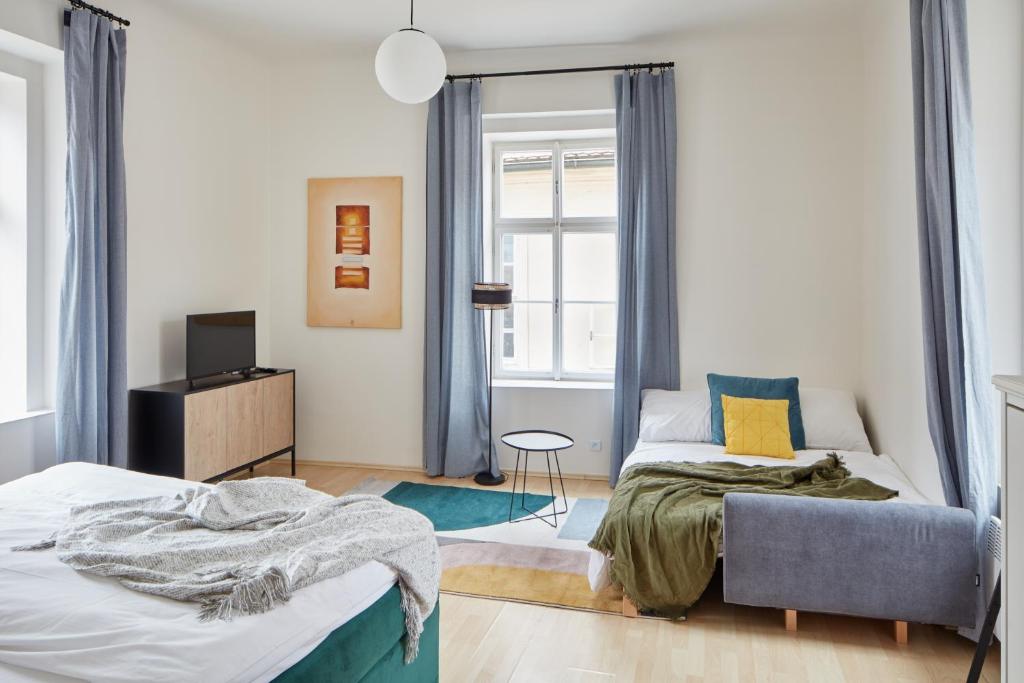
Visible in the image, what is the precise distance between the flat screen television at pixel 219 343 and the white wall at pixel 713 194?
71 centimetres

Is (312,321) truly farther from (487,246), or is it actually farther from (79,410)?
(79,410)

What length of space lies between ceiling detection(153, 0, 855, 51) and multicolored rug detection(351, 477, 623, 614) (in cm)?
290

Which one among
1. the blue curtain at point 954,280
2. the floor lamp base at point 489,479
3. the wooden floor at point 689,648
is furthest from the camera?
the floor lamp base at point 489,479

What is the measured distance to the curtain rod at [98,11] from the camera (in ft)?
11.2

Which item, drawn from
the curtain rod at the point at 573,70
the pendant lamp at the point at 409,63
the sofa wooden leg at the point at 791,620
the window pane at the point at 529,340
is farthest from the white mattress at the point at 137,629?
the curtain rod at the point at 573,70

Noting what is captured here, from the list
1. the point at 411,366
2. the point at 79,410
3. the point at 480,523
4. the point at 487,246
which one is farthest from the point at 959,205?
the point at 79,410

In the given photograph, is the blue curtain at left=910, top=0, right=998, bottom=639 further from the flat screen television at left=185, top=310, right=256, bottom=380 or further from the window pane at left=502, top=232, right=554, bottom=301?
the flat screen television at left=185, top=310, right=256, bottom=380

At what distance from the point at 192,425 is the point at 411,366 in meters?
Result: 1.58

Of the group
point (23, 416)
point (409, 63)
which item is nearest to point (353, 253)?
point (23, 416)

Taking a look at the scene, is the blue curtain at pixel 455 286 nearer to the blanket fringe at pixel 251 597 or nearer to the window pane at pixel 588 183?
the window pane at pixel 588 183

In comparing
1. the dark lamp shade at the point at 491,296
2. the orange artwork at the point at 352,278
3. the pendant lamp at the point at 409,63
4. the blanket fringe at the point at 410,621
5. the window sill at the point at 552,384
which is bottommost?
the blanket fringe at the point at 410,621

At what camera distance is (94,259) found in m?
3.42

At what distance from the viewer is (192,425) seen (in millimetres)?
3789

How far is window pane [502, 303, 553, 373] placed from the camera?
5066 mm
